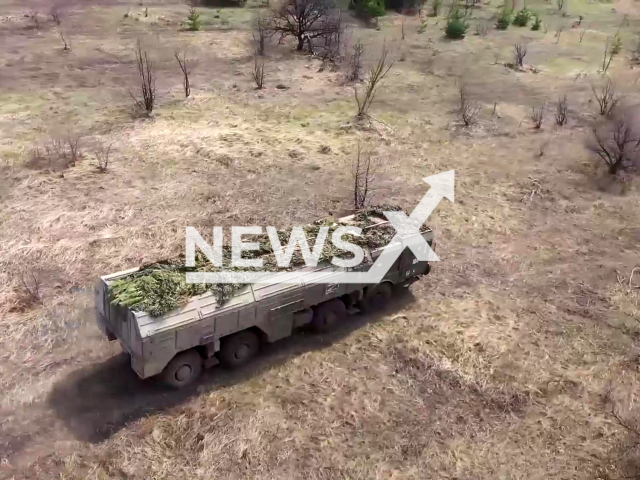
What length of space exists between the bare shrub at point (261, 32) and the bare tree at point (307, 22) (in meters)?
0.42

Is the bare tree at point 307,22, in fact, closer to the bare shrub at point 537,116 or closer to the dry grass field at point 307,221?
the dry grass field at point 307,221

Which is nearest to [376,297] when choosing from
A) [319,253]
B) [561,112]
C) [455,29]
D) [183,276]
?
[319,253]

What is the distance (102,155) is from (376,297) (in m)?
10.1

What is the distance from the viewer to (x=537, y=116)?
20750 mm

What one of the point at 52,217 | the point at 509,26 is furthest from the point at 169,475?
the point at 509,26

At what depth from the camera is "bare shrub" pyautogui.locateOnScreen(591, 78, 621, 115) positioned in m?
21.2

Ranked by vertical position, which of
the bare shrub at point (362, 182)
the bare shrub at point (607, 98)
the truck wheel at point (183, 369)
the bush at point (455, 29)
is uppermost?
the bush at point (455, 29)

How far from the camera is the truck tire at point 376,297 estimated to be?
38.5 ft

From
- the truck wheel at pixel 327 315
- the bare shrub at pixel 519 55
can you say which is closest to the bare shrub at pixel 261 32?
the bare shrub at pixel 519 55

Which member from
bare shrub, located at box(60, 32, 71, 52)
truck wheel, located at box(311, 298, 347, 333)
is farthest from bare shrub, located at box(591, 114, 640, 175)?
bare shrub, located at box(60, 32, 71, 52)

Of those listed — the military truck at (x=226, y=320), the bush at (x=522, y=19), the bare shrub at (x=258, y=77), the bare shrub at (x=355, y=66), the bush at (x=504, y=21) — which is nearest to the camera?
the military truck at (x=226, y=320)

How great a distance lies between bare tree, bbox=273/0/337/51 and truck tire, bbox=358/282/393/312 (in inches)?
707

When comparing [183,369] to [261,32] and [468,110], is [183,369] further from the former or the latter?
[261,32]

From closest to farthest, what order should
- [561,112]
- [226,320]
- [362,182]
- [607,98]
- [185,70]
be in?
[226,320] → [362,182] → [561,112] → [607,98] → [185,70]
